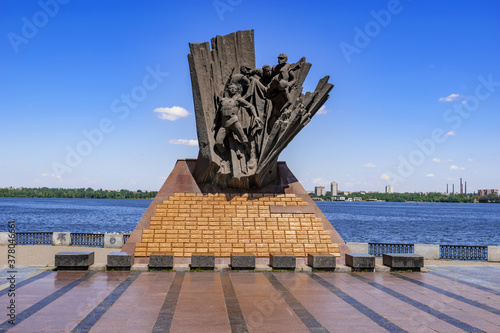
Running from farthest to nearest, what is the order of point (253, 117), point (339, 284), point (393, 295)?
point (253, 117) < point (339, 284) < point (393, 295)

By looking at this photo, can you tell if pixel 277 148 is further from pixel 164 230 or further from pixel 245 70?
pixel 164 230

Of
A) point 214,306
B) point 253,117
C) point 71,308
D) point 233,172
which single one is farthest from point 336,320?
point 253,117

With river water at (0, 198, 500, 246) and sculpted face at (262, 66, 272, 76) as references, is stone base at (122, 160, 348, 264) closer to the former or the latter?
sculpted face at (262, 66, 272, 76)

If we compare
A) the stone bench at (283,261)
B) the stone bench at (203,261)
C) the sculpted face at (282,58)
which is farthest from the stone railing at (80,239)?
the sculpted face at (282,58)

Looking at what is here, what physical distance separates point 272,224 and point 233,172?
2.11m

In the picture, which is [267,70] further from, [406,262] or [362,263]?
[406,262]

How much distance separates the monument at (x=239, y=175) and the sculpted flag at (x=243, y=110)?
3 cm

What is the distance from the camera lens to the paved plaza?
23.1 feet

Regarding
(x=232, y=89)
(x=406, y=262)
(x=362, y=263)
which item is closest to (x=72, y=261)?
(x=232, y=89)

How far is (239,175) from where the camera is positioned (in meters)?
14.1

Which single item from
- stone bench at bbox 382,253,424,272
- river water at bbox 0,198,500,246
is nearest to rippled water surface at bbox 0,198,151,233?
river water at bbox 0,198,500,246

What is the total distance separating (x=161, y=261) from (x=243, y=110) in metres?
5.73

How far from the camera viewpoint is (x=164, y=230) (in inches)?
523

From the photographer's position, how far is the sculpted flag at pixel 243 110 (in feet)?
45.2
